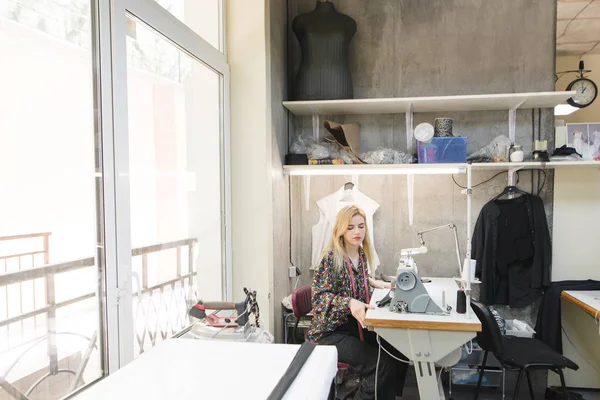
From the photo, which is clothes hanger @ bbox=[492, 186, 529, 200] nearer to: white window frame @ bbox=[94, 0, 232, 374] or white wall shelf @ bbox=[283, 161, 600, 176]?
white wall shelf @ bbox=[283, 161, 600, 176]

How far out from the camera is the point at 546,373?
11.3 feet

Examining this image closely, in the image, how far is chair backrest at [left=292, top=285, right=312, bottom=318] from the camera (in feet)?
9.41

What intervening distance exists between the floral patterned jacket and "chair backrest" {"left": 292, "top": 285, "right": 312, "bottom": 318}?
147 millimetres

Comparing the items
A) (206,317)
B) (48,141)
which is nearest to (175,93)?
(48,141)

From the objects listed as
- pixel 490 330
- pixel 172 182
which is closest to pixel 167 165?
pixel 172 182

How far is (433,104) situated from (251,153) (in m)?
1.42

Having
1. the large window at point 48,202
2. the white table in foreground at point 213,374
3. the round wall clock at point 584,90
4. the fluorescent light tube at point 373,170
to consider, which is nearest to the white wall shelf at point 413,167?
the fluorescent light tube at point 373,170

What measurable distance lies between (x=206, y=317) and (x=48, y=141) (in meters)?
1.01

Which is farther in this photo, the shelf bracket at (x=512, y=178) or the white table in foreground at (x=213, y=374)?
the shelf bracket at (x=512, y=178)

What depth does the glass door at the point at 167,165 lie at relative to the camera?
1811 mm

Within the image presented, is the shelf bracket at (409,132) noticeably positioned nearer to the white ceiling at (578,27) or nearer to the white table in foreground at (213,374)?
the white ceiling at (578,27)

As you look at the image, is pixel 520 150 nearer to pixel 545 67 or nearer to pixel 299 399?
pixel 545 67

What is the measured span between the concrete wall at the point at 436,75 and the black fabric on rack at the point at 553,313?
592 mm

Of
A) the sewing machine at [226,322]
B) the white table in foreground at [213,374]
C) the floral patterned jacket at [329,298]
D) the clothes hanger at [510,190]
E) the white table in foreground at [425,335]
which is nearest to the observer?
the white table in foreground at [213,374]
